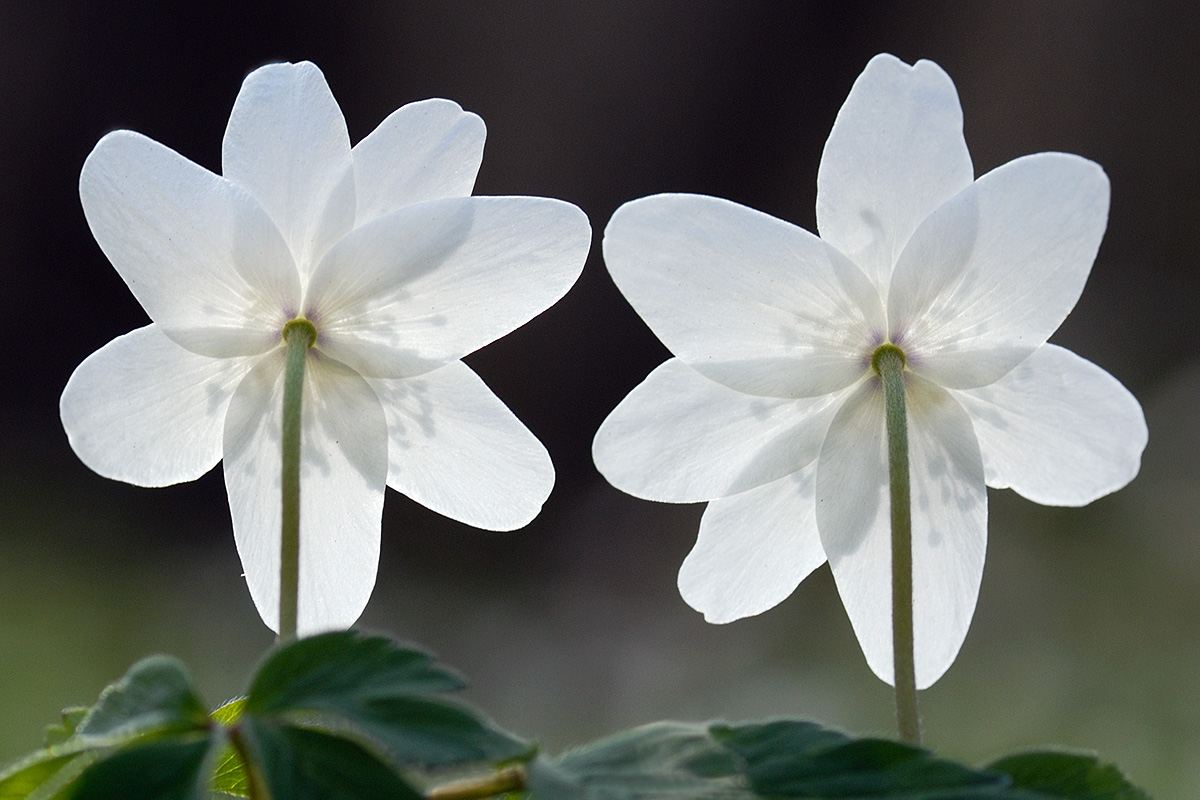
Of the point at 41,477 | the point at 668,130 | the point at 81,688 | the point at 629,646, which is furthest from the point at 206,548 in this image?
Answer: the point at 668,130

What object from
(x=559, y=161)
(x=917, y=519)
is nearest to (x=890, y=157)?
(x=917, y=519)

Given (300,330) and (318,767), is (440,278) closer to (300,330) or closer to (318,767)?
(300,330)

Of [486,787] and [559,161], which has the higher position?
[559,161]

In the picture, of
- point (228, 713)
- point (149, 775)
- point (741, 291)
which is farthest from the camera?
point (741, 291)

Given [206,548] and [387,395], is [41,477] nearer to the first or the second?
[206,548]

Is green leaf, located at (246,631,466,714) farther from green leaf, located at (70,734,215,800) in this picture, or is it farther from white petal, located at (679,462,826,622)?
white petal, located at (679,462,826,622)

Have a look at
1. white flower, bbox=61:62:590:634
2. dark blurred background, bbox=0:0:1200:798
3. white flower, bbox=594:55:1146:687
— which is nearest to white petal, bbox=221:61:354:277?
white flower, bbox=61:62:590:634
